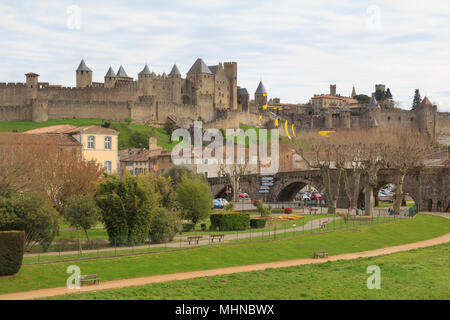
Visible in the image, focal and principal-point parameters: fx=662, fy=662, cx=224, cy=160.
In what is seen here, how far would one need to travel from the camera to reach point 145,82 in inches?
5032

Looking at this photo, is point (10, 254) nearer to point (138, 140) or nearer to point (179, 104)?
point (138, 140)

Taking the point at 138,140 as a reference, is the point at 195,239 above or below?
below

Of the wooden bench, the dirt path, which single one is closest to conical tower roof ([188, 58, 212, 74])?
the wooden bench

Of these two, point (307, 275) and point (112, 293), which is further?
point (307, 275)

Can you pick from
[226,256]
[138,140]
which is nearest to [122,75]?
[138,140]

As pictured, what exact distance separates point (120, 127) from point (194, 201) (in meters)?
63.5

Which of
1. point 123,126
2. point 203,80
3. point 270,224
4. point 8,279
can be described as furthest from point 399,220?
point 203,80

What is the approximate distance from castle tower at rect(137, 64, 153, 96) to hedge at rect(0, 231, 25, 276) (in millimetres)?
98447

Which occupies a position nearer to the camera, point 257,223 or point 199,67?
point 257,223

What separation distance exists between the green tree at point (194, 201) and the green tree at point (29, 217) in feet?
48.9

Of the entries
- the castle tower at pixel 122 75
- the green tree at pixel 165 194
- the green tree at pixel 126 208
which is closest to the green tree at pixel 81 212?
the green tree at pixel 126 208

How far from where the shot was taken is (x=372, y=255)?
4022cm

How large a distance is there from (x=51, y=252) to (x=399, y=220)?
29891 mm
